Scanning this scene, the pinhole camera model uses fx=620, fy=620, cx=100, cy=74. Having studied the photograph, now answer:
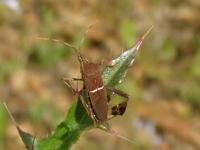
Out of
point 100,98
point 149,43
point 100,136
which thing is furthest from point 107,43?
point 100,98

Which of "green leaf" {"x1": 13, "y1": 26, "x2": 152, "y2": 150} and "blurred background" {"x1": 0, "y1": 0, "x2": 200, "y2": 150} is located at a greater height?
"green leaf" {"x1": 13, "y1": 26, "x2": 152, "y2": 150}

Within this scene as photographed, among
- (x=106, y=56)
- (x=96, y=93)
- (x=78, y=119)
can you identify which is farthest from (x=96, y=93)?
(x=106, y=56)

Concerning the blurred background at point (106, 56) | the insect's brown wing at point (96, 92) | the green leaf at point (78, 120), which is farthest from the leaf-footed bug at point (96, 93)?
the blurred background at point (106, 56)

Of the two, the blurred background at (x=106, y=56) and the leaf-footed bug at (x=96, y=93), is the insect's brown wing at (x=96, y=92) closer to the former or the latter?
the leaf-footed bug at (x=96, y=93)

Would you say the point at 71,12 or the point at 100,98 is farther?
the point at 71,12

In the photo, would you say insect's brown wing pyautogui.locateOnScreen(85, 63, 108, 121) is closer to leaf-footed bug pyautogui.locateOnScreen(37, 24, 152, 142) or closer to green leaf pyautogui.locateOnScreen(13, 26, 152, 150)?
leaf-footed bug pyautogui.locateOnScreen(37, 24, 152, 142)

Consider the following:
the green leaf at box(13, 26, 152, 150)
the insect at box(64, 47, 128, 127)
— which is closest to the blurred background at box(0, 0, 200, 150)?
the insect at box(64, 47, 128, 127)

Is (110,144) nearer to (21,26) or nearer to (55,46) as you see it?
(55,46)

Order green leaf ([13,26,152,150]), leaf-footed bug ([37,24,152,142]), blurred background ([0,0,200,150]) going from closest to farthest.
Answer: green leaf ([13,26,152,150]) < leaf-footed bug ([37,24,152,142]) < blurred background ([0,0,200,150])
